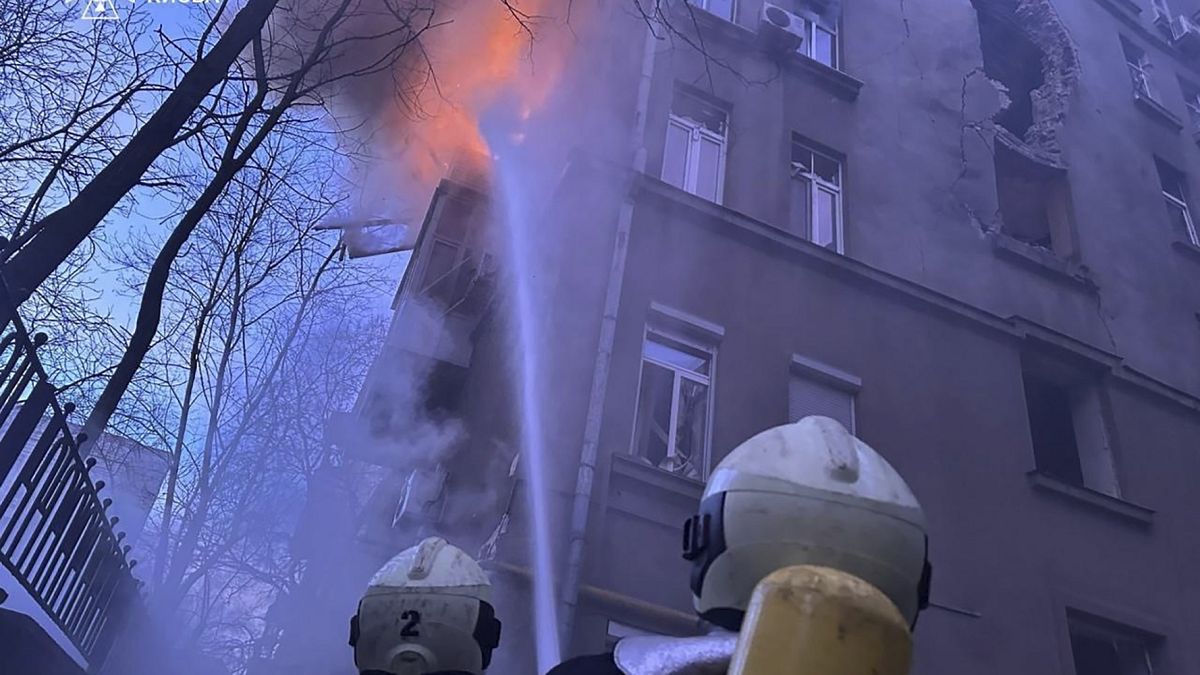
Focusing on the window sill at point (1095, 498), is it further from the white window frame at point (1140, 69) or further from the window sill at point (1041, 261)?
the white window frame at point (1140, 69)

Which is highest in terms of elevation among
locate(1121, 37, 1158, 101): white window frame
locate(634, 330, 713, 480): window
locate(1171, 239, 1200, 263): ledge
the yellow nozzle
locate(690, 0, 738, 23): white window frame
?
locate(1121, 37, 1158, 101): white window frame

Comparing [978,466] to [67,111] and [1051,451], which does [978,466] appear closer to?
[1051,451]

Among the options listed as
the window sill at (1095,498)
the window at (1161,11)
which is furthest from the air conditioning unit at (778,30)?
the window at (1161,11)

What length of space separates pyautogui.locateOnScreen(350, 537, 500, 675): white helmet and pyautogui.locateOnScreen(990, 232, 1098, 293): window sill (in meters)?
8.83

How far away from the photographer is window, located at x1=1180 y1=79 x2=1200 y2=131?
574 inches

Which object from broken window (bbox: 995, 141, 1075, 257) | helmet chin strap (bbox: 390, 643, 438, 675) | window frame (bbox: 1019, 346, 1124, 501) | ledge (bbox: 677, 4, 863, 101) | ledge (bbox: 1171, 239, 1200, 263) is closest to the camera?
helmet chin strap (bbox: 390, 643, 438, 675)

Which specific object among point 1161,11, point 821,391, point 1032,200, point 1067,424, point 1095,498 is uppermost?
point 1161,11

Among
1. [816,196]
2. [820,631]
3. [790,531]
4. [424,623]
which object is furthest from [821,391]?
[820,631]

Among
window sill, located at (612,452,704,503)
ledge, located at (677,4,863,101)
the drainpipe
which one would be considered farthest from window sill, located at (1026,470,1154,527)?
ledge, located at (677,4,863,101)

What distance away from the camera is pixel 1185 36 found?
49.4 feet

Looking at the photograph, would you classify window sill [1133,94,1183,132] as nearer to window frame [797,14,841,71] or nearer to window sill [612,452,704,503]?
window frame [797,14,841,71]

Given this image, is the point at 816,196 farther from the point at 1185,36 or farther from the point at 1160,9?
Result: the point at 1160,9

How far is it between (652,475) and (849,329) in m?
2.92

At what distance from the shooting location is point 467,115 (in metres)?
11.9
